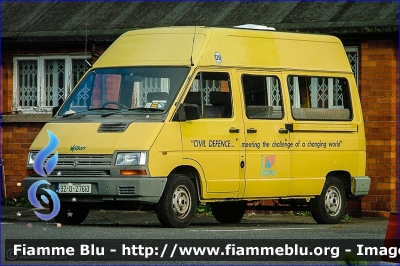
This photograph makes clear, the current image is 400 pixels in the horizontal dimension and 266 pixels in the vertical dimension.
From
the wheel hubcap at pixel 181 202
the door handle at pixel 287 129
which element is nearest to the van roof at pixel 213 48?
the door handle at pixel 287 129

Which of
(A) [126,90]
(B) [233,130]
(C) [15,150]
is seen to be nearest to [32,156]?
(A) [126,90]

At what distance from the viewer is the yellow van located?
14.9 metres

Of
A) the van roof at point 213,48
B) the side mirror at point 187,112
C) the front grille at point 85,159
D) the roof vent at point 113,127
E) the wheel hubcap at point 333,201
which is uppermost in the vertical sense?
the van roof at point 213,48

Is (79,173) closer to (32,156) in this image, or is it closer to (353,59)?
(32,156)

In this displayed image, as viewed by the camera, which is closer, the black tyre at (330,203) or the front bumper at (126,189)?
the front bumper at (126,189)

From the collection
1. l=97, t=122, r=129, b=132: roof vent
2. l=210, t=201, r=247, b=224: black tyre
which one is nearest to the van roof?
l=97, t=122, r=129, b=132: roof vent

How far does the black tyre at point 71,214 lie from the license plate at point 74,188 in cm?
60

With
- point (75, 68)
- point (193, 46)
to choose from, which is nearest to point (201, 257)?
point (193, 46)

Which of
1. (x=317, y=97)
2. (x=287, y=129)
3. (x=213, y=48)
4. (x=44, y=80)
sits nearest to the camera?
(x=213, y=48)

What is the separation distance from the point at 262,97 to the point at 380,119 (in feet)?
12.0

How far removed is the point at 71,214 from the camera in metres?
16.0

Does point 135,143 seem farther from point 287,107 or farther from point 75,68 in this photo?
point 75,68

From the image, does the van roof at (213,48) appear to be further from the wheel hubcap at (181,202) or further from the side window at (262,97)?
the wheel hubcap at (181,202)

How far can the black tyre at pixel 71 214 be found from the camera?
15873 mm
